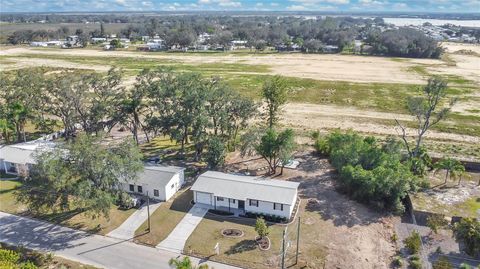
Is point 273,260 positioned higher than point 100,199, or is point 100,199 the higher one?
point 100,199

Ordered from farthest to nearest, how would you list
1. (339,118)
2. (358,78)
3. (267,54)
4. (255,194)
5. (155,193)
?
(267,54), (358,78), (339,118), (155,193), (255,194)

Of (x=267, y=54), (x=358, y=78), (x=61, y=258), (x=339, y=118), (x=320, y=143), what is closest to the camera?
(x=61, y=258)

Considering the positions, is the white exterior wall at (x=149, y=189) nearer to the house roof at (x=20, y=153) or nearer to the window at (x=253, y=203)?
the window at (x=253, y=203)

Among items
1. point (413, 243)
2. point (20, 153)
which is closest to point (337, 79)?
point (413, 243)

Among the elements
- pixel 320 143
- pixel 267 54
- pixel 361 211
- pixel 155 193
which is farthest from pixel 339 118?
pixel 267 54

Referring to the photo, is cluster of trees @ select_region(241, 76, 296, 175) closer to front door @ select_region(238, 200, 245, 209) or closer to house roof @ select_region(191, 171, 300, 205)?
house roof @ select_region(191, 171, 300, 205)

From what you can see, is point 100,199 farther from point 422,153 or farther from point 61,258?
point 422,153

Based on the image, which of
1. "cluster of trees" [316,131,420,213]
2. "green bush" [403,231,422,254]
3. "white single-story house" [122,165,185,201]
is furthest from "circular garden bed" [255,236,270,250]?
"cluster of trees" [316,131,420,213]

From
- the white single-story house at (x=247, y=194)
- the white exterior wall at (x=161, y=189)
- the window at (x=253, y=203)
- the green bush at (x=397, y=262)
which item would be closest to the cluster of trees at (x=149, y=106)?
the white exterior wall at (x=161, y=189)
